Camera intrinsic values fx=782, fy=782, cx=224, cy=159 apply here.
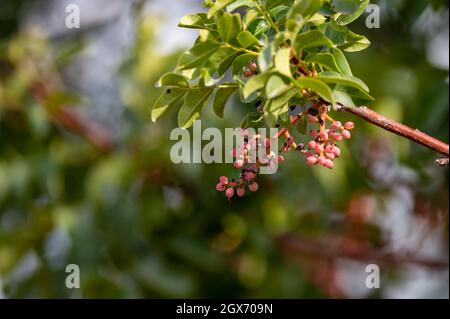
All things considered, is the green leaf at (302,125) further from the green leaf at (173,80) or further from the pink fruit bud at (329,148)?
the green leaf at (173,80)

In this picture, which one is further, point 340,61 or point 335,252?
point 335,252

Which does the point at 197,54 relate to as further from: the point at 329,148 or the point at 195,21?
the point at 329,148

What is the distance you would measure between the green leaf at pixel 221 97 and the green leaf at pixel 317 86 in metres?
0.13

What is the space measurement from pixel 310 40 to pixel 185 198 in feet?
6.62

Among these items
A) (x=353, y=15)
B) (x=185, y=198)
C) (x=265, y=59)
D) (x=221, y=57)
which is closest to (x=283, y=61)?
(x=265, y=59)

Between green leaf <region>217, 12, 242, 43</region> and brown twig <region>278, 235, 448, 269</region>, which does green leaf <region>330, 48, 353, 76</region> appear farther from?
brown twig <region>278, 235, 448, 269</region>

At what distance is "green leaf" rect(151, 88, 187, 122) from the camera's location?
1.15 metres

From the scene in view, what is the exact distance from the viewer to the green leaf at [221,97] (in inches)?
44.6

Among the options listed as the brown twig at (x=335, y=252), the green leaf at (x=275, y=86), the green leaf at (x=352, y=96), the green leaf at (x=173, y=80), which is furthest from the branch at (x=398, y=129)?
the brown twig at (x=335, y=252)

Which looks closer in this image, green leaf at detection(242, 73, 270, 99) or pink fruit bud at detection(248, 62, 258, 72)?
green leaf at detection(242, 73, 270, 99)

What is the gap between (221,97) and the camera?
1.15m

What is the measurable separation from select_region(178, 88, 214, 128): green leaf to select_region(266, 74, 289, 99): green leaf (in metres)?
0.15

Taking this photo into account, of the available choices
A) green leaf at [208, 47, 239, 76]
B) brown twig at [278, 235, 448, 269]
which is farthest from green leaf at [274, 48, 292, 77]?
brown twig at [278, 235, 448, 269]
